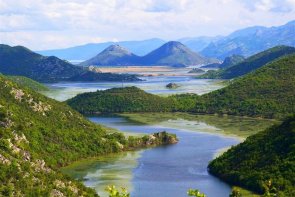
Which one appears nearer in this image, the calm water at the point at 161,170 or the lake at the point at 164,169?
the calm water at the point at 161,170

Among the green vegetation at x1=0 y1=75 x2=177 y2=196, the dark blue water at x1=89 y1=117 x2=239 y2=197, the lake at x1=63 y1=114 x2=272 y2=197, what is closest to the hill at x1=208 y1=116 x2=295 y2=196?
the dark blue water at x1=89 y1=117 x2=239 y2=197

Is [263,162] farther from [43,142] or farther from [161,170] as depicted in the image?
[43,142]

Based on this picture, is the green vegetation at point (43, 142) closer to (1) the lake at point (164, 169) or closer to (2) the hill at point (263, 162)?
(1) the lake at point (164, 169)

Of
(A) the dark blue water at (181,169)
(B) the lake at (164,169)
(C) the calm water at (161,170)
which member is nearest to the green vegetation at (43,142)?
(B) the lake at (164,169)

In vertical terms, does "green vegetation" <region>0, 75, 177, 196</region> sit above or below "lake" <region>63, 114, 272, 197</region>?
above

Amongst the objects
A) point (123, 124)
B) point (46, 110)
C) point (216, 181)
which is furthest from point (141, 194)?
point (123, 124)

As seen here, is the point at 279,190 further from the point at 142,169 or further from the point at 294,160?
the point at 142,169

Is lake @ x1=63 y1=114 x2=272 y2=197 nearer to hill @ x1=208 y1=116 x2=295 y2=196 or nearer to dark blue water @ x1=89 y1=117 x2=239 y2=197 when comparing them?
dark blue water @ x1=89 y1=117 x2=239 y2=197
